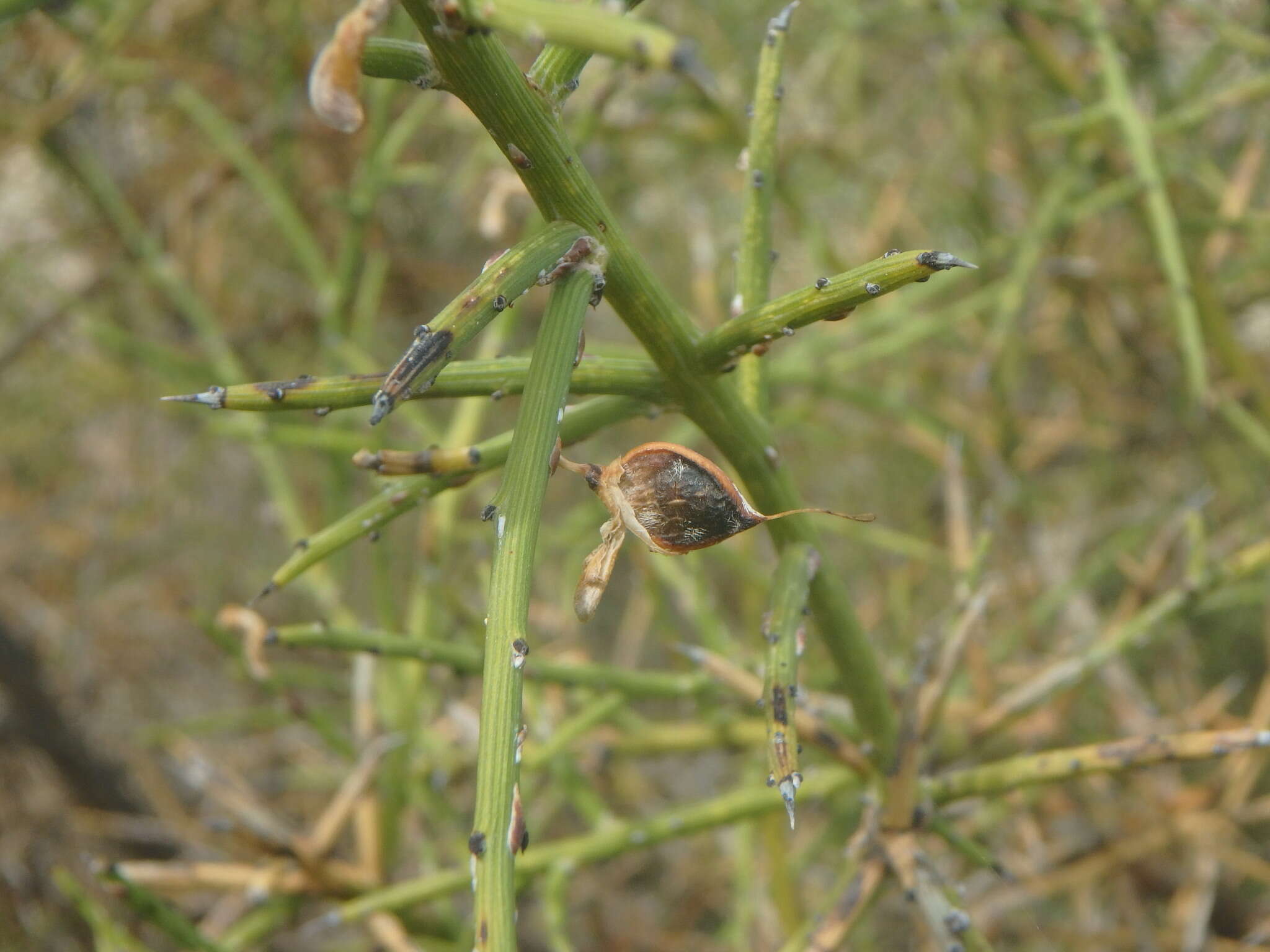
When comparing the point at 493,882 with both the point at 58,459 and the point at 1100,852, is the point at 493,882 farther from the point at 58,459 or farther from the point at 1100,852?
the point at 58,459

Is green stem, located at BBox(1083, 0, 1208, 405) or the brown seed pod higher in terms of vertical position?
green stem, located at BBox(1083, 0, 1208, 405)

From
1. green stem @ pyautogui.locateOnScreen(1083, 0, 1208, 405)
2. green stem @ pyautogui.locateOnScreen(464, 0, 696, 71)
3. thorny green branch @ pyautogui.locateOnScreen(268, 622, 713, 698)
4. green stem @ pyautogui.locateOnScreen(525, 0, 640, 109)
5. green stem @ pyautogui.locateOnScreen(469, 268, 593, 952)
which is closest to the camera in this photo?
green stem @ pyautogui.locateOnScreen(464, 0, 696, 71)

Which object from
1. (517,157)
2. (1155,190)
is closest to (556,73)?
(517,157)

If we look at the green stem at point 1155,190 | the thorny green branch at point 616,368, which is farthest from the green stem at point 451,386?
the green stem at point 1155,190

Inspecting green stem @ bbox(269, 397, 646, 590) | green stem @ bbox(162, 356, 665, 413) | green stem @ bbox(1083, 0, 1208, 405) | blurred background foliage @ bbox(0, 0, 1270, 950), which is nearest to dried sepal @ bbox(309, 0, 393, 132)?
green stem @ bbox(162, 356, 665, 413)

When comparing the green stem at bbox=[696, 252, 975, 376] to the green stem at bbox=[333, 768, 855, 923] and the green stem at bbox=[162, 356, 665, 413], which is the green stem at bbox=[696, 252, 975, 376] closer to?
the green stem at bbox=[162, 356, 665, 413]

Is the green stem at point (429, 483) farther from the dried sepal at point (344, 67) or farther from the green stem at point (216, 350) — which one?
the green stem at point (216, 350)

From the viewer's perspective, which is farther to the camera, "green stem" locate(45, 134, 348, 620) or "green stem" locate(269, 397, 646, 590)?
"green stem" locate(45, 134, 348, 620)
